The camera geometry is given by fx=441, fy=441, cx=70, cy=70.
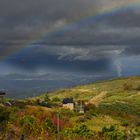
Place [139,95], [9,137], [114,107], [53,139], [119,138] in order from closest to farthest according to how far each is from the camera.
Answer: [9,137] < [53,139] < [119,138] < [114,107] < [139,95]

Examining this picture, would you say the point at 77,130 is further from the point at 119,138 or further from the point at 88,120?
the point at 88,120

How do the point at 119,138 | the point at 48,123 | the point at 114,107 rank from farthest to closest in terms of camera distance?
the point at 114,107
the point at 48,123
the point at 119,138

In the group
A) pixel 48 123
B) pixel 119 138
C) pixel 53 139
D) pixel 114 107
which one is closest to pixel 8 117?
pixel 48 123

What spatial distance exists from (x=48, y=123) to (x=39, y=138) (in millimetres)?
16944

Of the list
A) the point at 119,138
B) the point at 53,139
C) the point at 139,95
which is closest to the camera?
the point at 53,139

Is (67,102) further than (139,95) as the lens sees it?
No

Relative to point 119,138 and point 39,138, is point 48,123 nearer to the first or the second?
point 119,138

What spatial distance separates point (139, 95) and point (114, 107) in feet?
217

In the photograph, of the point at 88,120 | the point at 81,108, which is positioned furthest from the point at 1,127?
the point at 81,108

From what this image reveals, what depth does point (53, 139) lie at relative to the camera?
30.2 metres

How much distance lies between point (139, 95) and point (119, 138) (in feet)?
522

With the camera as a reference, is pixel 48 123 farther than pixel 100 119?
No

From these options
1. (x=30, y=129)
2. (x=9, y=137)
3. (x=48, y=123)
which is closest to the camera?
Answer: (x=9, y=137)

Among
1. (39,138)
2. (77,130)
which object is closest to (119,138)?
(77,130)
